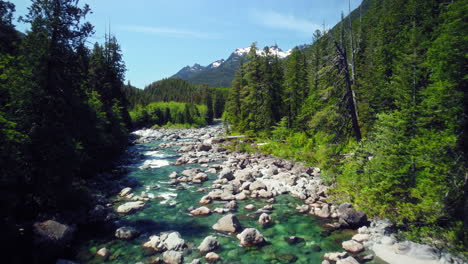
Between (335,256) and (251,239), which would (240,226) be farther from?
(335,256)

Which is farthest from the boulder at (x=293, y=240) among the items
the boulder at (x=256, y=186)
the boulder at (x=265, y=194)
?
the boulder at (x=256, y=186)

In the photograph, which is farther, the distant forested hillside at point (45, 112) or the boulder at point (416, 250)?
the distant forested hillside at point (45, 112)

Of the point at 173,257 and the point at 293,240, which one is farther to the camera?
the point at 293,240

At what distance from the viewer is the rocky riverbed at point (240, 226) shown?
865 centimetres

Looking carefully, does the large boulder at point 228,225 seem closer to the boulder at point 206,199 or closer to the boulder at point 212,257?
the boulder at point 212,257

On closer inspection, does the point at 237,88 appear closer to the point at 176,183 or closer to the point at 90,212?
the point at 176,183

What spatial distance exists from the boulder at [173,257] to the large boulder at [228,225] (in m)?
2.55

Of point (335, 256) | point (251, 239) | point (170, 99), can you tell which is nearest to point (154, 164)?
point (251, 239)

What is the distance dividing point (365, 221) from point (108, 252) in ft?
37.1

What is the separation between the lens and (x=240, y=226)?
10.9 meters

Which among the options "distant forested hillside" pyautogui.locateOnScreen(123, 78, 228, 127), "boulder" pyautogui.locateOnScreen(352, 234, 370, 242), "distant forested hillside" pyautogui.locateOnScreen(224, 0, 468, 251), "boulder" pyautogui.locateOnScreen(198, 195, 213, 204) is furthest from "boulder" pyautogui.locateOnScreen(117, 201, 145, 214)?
"distant forested hillside" pyautogui.locateOnScreen(123, 78, 228, 127)

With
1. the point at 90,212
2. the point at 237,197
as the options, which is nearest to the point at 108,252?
the point at 90,212

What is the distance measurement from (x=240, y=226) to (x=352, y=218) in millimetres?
5262

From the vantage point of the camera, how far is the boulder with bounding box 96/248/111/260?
8852 millimetres
